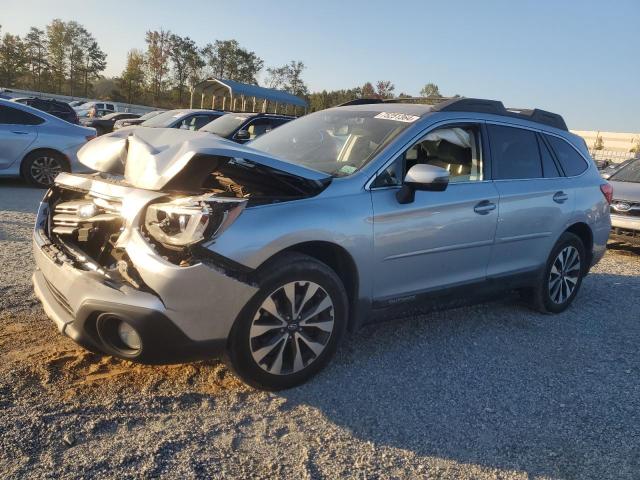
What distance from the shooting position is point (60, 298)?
3.22 m

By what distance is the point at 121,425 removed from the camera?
2828 mm

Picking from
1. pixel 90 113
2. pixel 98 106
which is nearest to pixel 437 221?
pixel 90 113

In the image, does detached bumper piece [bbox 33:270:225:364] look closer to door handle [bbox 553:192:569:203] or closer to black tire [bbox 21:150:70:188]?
door handle [bbox 553:192:569:203]

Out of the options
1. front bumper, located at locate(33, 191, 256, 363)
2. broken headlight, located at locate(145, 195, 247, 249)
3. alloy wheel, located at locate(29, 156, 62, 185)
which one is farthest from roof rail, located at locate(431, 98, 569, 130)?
alloy wheel, located at locate(29, 156, 62, 185)

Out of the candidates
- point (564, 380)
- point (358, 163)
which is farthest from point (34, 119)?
point (564, 380)

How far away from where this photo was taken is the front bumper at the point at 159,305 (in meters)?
2.79

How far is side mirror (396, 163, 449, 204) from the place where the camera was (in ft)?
11.7

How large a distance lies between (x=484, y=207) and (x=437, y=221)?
58 centimetres

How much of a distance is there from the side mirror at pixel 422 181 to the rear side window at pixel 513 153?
1075 mm

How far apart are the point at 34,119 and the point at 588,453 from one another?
33.4ft

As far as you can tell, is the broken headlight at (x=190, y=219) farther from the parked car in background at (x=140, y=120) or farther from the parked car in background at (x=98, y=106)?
the parked car in background at (x=98, y=106)

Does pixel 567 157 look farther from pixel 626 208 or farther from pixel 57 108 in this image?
pixel 57 108

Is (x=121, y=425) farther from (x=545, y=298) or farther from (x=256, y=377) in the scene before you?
(x=545, y=298)

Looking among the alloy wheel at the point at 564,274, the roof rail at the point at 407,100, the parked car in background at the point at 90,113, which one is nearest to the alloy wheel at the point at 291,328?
the roof rail at the point at 407,100
